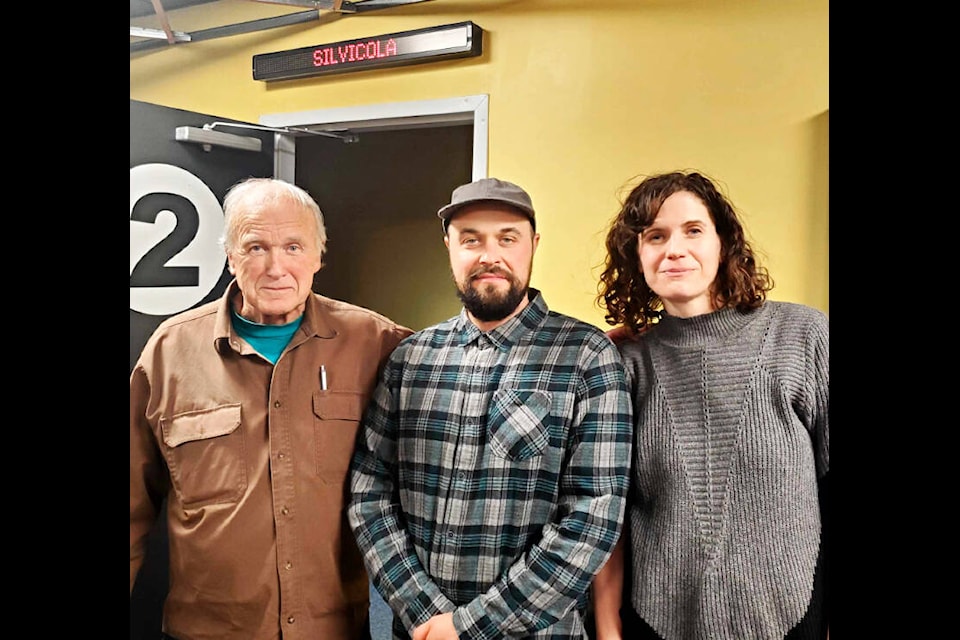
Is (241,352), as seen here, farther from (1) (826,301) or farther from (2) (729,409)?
(1) (826,301)

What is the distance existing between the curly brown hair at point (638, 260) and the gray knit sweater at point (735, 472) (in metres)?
0.06

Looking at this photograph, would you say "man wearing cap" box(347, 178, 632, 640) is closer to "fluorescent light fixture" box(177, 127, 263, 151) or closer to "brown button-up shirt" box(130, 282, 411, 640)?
"brown button-up shirt" box(130, 282, 411, 640)

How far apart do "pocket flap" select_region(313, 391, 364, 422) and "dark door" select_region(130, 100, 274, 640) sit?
0.35m

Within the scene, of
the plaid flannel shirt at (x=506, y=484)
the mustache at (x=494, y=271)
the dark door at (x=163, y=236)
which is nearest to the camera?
the plaid flannel shirt at (x=506, y=484)

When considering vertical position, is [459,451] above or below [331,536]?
above

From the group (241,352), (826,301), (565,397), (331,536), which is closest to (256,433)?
(241,352)

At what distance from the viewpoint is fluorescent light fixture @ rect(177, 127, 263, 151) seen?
6.32ft

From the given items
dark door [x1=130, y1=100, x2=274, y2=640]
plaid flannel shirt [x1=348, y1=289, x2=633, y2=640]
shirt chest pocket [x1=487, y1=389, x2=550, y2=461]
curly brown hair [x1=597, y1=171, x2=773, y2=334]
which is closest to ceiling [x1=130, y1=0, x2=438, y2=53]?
dark door [x1=130, y1=100, x2=274, y2=640]

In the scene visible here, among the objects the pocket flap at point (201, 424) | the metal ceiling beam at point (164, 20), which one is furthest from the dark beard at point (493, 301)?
the metal ceiling beam at point (164, 20)

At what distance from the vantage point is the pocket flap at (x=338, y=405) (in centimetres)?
182

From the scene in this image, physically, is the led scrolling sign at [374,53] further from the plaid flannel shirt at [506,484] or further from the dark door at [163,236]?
the plaid flannel shirt at [506,484]

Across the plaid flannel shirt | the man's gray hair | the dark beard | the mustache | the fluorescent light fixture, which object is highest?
the fluorescent light fixture

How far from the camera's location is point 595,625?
1771mm
